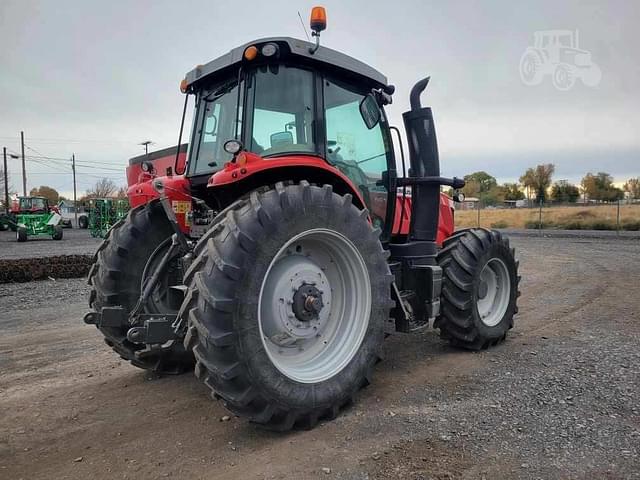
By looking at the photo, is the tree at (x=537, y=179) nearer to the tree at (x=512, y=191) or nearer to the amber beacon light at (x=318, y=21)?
the tree at (x=512, y=191)

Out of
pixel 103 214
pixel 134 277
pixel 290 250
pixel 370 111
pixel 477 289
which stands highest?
pixel 370 111

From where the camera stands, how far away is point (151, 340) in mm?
3229

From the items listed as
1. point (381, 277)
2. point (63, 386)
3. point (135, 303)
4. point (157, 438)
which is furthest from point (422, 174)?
point (63, 386)

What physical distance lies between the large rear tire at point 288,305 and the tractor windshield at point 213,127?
1.04m

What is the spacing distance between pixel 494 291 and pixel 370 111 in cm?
240

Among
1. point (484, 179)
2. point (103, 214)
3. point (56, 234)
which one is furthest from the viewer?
point (484, 179)

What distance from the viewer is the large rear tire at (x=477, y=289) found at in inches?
184

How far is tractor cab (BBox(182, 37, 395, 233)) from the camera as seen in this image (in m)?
3.52

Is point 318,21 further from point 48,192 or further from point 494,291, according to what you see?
point 48,192

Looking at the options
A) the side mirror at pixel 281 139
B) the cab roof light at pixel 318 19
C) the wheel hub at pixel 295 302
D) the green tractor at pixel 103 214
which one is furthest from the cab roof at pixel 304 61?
the green tractor at pixel 103 214

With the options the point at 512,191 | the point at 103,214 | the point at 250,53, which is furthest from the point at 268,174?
the point at 512,191

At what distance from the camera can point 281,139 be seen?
12.5 ft

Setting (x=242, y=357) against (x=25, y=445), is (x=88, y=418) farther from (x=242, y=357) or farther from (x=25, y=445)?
(x=242, y=357)

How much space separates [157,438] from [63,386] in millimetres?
1508
